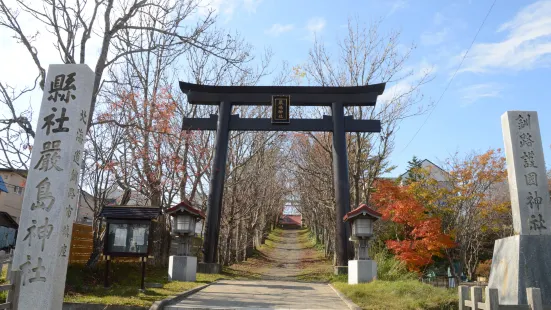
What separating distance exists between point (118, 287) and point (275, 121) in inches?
344

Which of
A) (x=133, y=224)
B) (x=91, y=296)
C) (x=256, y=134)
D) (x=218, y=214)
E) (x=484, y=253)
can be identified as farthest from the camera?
(x=484, y=253)

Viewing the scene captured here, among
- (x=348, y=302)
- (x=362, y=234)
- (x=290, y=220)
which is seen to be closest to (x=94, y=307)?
(x=348, y=302)

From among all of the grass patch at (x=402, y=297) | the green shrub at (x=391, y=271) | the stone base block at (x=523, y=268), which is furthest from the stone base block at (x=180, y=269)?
the stone base block at (x=523, y=268)

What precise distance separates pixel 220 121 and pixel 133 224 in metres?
6.78

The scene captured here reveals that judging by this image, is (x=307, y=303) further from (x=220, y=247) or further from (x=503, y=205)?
(x=503, y=205)

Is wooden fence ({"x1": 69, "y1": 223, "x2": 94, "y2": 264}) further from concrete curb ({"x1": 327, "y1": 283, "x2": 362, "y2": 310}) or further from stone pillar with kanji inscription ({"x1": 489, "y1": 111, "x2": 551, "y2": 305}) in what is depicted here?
stone pillar with kanji inscription ({"x1": 489, "y1": 111, "x2": 551, "y2": 305})

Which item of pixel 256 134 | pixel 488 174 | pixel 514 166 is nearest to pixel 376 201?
pixel 488 174

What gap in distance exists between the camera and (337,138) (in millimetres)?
16000

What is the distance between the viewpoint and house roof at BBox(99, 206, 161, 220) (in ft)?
35.7

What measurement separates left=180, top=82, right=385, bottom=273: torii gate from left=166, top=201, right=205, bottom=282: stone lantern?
6.52ft

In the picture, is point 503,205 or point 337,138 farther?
point 503,205

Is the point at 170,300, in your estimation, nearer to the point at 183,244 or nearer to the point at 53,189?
the point at 53,189

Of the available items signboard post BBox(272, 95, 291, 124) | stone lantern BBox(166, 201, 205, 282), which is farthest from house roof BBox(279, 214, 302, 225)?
stone lantern BBox(166, 201, 205, 282)

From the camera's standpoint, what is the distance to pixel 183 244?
13.5m
